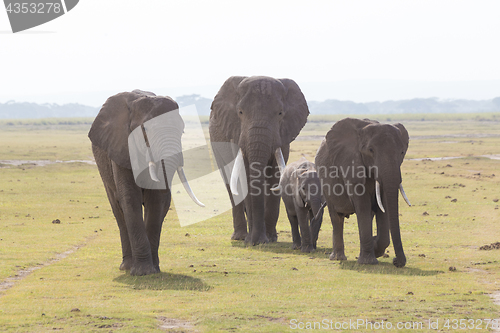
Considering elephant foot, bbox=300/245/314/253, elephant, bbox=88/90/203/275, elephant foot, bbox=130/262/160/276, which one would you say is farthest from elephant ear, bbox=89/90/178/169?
elephant foot, bbox=300/245/314/253

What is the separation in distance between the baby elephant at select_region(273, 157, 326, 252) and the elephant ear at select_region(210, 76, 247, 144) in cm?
153

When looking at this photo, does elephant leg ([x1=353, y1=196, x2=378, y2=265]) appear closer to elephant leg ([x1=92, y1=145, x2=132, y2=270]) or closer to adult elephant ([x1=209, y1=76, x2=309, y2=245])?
adult elephant ([x1=209, y1=76, x2=309, y2=245])

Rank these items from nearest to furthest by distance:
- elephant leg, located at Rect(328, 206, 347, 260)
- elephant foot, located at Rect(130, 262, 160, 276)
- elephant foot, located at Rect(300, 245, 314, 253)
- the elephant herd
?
the elephant herd, elephant foot, located at Rect(130, 262, 160, 276), elephant leg, located at Rect(328, 206, 347, 260), elephant foot, located at Rect(300, 245, 314, 253)

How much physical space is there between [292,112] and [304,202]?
197cm

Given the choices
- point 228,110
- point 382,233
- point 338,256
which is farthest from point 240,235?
point 382,233

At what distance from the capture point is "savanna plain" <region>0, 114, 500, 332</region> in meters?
8.25

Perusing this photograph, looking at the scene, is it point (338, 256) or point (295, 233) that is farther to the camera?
A: point (295, 233)

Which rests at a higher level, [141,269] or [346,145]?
[346,145]

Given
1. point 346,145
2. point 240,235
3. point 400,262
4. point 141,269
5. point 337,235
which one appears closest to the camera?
point 141,269

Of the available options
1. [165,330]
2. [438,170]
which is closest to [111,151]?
[165,330]

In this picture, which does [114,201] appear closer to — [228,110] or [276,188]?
[276,188]

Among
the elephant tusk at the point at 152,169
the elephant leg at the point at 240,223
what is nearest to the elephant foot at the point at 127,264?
the elephant tusk at the point at 152,169

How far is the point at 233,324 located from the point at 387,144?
4735mm

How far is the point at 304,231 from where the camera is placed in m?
13.8
